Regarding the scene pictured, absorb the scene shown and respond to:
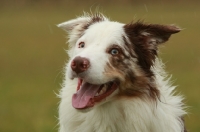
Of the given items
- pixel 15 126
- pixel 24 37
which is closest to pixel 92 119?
pixel 15 126

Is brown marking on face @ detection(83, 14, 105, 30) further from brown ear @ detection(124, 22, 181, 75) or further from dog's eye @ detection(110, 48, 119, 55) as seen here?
dog's eye @ detection(110, 48, 119, 55)

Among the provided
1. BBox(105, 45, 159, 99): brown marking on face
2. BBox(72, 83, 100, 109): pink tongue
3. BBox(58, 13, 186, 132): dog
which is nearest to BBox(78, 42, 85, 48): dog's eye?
BBox(58, 13, 186, 132): dog

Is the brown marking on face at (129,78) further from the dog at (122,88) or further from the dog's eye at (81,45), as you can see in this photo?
the dog's eye at (81,45)

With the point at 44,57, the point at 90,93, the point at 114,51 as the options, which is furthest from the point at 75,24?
the point at 44,57

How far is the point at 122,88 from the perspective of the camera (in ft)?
20.7

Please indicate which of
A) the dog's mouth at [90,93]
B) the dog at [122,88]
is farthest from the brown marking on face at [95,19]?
the dog's mouth at [90,93]

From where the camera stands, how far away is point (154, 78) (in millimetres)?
6551

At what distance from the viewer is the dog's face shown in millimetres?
5973

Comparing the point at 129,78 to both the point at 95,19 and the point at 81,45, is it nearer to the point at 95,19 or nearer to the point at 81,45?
the point at 81,45

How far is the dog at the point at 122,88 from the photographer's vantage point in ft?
20.3

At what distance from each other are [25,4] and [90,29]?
34.1m

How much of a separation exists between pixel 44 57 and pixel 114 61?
14.5 m

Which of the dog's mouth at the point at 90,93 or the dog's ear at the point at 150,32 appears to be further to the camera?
the dog's ear at the point at 150,32

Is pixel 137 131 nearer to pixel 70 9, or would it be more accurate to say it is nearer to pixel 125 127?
pixel 125 127
